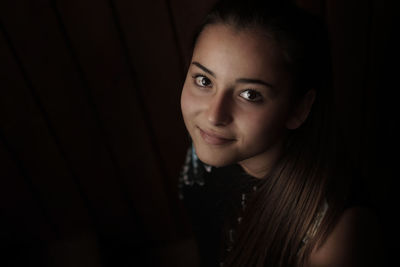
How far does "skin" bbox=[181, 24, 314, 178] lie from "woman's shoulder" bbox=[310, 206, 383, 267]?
229mm

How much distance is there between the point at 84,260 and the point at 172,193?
452 millimetres

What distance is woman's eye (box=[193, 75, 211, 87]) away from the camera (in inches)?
28.6

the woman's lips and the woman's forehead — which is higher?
the woman's forehead

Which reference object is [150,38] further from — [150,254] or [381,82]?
[150,254]

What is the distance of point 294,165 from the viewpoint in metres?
0.80

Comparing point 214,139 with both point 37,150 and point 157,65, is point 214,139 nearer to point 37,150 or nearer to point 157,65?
point 157,65

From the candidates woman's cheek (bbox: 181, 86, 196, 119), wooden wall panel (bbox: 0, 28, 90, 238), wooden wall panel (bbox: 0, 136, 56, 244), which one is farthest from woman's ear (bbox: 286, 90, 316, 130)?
wooden wall panel (bbox: 0, 136, 56, 244)

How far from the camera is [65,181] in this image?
4.20 feet

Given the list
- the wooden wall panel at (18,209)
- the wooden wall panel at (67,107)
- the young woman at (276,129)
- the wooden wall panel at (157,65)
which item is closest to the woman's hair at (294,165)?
the young woman at (276,129)

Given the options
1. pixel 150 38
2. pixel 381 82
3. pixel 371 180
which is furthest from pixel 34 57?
pixel 371 180

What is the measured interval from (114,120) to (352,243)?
794 mm

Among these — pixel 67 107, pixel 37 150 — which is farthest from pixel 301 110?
pixel 37 150

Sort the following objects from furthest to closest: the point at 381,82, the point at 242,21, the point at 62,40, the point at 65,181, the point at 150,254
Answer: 1. the point at 150,254
2. the point at 65,181
3. the point at 381,82
4. the point at 62,40
5. the point at 242,21

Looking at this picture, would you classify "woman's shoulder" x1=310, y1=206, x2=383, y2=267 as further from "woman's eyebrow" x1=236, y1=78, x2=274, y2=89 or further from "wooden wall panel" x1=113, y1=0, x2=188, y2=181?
"wooden wall panel" x1=113, y1=0, x2=188, y2=181
